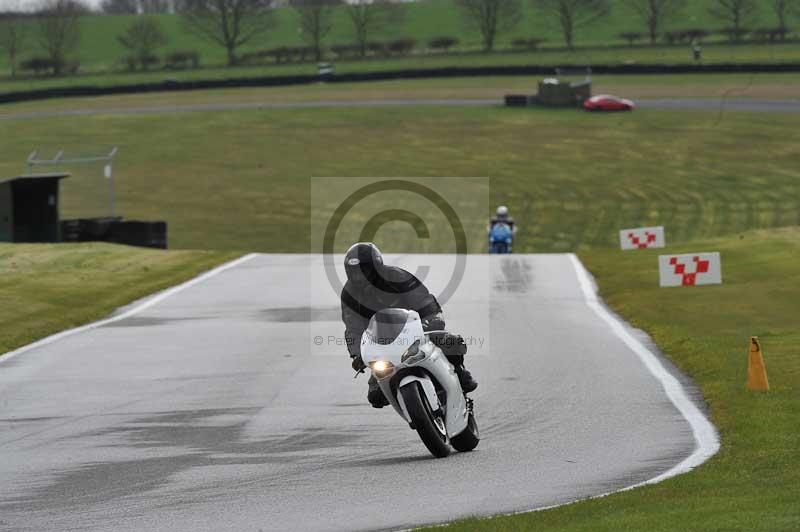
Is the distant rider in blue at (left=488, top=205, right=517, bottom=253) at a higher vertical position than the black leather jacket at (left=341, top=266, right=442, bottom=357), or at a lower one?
lower

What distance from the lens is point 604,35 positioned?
383 feet

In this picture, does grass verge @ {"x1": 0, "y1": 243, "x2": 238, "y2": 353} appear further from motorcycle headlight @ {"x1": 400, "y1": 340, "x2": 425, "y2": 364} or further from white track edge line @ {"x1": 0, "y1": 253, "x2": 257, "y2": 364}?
motorcycle headlight @ {"x1": 400, "y1": 340, "x2": 425, "y2": 364}

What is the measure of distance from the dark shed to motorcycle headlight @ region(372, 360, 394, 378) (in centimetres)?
2870

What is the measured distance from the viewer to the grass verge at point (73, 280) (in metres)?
21.1

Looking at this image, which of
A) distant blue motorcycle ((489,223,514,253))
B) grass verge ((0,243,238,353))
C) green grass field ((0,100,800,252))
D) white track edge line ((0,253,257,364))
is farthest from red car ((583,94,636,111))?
white track edge line ((0,253,257,364))

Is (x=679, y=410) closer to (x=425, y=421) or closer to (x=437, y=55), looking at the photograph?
(x=425, y=421)

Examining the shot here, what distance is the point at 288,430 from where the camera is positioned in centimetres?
1205

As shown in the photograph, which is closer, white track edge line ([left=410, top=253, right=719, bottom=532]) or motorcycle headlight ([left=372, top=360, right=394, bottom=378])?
white track edge line ([left=410, top=253, right=719, bottom=532])

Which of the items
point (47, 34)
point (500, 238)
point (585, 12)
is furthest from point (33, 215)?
point (585, 12)

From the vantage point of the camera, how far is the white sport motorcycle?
33.1 feet

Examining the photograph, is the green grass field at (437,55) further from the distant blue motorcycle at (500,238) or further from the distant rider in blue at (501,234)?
the distant blue motorcycle at (500,238)

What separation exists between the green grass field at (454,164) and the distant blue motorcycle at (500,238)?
23.3 feet

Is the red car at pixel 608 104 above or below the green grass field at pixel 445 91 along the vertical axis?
below

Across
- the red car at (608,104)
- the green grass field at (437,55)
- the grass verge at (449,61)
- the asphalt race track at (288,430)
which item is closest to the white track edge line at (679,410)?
the asphalt race track at (288,430)
